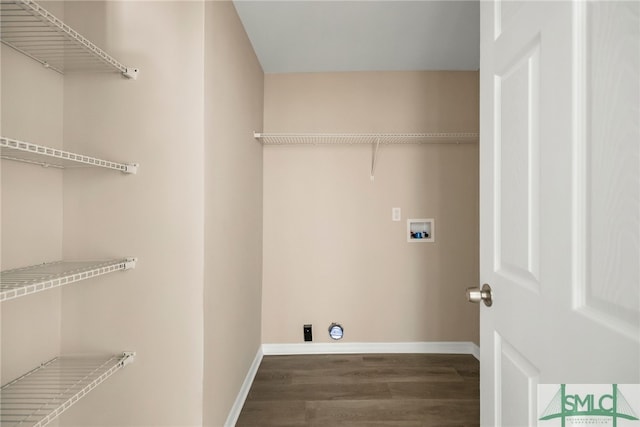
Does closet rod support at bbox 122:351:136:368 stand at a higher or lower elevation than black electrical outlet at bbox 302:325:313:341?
higher

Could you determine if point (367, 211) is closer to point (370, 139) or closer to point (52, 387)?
point (370, 139)

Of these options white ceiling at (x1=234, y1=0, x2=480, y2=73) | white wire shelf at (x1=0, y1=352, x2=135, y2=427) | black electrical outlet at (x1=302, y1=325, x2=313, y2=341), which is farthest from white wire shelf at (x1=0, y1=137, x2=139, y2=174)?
black electrical outlet at (x1=302, y1=325, x2=313, y2=341)

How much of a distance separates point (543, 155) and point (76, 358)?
184 cm

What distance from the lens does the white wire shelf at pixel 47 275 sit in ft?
3.04

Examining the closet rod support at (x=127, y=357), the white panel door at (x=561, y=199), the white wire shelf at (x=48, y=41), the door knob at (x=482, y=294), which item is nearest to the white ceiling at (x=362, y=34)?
the white wire shelf at (x=48, y=41)

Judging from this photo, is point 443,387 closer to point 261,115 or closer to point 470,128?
point 470,128

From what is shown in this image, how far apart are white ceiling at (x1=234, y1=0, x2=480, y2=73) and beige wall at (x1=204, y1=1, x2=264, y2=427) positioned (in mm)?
173

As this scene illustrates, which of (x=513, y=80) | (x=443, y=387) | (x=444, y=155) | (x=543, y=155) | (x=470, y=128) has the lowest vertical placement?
(x=443, y=387)

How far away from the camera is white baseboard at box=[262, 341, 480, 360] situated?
2900 millimetres

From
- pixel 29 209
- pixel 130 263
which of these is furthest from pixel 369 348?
pixel 29 209

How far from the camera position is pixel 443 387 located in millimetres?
2344

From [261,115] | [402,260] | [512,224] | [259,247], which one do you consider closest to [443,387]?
[402,260]

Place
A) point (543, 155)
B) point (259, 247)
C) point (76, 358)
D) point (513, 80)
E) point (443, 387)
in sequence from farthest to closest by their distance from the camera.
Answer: point (259, 247)
point (443, 387)
point (76, 358)
point (513, 80)
point (543, 155)

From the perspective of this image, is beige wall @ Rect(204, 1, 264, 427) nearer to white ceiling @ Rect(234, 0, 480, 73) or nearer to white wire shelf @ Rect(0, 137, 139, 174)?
white ceiling @ Rect(234, 0, 480, 73)
